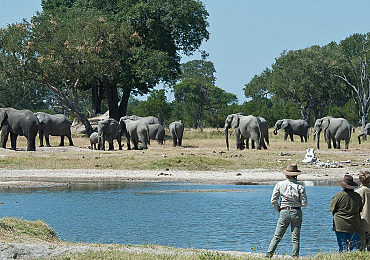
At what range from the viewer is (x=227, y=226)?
15.8 metres

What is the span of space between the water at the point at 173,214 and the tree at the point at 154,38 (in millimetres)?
27487

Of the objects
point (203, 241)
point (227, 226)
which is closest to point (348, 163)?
point (227, 226)

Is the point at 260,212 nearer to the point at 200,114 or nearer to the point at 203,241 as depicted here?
the point at 203,241

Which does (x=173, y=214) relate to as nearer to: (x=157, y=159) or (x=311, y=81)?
(x=157, y=159)

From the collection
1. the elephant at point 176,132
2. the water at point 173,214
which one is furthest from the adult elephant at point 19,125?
the water at point 173,214

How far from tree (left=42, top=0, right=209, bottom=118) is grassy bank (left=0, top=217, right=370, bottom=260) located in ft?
126

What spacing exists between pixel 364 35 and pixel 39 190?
181ft

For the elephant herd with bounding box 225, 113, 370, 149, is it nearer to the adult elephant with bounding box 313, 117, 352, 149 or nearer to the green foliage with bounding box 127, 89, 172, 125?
the adult elephant with bounding box 313, 117, 352, 149

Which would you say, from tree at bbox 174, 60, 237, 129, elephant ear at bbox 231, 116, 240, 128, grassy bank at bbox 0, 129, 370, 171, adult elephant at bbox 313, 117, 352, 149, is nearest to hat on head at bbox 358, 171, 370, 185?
grassy bank at bbox 0, 129, 370, 171

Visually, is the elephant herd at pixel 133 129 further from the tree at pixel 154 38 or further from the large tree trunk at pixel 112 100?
the large tree trunk at pixel 112 100

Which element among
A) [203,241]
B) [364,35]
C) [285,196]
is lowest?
[203,241]

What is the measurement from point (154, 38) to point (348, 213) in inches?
1798

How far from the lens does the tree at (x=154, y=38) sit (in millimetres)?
51375

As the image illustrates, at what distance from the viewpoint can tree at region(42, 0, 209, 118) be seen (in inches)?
2023
